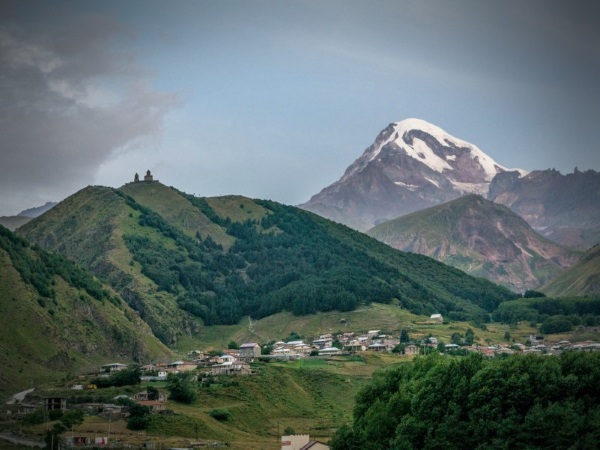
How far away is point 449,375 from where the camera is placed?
12275 centimetres

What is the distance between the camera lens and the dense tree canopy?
10712 cm

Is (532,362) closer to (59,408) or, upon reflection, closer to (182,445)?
(182,445)

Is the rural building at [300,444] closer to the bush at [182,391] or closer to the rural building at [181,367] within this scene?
the bush at [182,391]

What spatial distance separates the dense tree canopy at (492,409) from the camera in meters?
107

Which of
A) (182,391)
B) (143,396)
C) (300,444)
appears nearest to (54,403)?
(143,396)

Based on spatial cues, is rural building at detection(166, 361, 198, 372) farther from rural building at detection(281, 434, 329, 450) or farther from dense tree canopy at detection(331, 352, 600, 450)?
dense tree canopy at detection(331, 352, 600, 450)

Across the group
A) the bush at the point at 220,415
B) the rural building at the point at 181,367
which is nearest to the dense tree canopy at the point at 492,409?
the bush at the point at 220,415

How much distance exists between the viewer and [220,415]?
149250mm

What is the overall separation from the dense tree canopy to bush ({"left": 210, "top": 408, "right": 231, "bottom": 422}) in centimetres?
2687

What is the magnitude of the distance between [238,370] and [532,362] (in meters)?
74.3

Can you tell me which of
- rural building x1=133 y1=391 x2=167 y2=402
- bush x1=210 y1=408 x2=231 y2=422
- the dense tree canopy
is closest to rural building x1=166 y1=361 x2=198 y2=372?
rural building x1=133 y1=391 x2=167 y2=402

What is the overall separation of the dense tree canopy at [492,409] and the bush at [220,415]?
88.1 ft

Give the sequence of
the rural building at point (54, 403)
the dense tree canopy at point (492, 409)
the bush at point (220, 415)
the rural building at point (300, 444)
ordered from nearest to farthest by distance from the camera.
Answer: the dense tree canopy at point (492, 409) → the rural building at point (300, 444) → the rural building at point (54, 403) → the bush at point (220, 415)

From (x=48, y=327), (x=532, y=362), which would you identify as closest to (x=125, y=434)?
(x=532, y=362)
